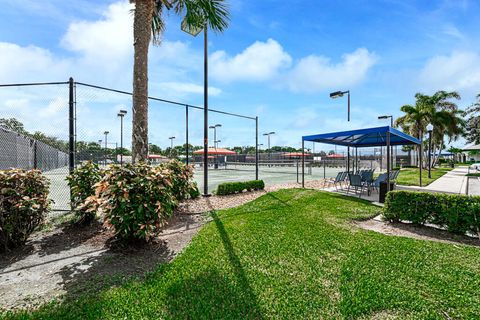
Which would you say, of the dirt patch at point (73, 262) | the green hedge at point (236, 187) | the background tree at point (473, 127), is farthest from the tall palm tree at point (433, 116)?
the dirt patch at point (73, 262)

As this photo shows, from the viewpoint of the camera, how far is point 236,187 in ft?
30.3

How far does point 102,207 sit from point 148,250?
0.98 meters

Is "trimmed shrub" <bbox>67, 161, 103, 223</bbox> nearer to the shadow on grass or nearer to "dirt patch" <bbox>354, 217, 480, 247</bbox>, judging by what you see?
the shadow on grass

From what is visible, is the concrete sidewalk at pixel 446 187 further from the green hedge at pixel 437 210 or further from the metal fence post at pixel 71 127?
the metal fence post at pixel 71 127

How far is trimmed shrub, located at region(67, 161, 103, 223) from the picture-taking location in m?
4.86

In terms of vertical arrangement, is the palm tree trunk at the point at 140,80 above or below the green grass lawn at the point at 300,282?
above

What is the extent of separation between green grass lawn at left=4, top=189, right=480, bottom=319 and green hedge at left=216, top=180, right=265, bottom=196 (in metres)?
4.36

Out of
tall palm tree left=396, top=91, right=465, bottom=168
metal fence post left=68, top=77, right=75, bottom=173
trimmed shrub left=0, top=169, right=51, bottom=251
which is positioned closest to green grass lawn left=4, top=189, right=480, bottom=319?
trimmed shrub left=0, top=169, right=51, bottom=251

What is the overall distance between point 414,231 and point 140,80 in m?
6.66

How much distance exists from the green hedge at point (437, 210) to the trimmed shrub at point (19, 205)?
6864 mm

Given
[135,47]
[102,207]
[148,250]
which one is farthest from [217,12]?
[148,250]

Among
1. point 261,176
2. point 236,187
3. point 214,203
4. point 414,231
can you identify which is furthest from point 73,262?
point 261,176

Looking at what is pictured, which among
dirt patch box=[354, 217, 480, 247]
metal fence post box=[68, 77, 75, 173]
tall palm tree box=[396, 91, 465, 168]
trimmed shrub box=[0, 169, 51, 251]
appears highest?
tall palm tree box=[396, 91, 465, 168]

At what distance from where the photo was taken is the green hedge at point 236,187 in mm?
8953
